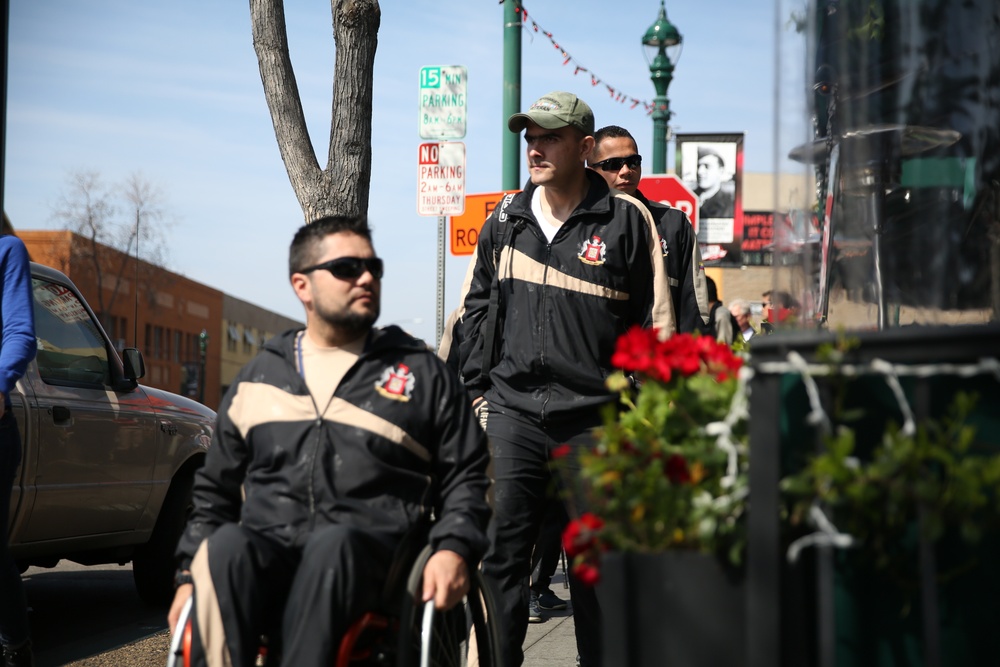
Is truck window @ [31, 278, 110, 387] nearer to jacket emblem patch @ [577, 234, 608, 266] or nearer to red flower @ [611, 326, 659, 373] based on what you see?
jacket emblem patch @ [577, 234, 608, 266]

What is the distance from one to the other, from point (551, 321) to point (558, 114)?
0.76 metres

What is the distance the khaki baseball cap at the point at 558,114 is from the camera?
14.8 feet

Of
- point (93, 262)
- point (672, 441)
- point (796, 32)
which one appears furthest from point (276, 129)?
point (93, 262)

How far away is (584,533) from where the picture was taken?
7.54 feet

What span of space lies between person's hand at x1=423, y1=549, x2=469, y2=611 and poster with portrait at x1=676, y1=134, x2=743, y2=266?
11.3 m

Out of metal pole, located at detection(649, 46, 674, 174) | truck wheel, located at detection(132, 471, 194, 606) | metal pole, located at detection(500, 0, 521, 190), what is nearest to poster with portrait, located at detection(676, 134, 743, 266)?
metal pole, located at detection(649, 46, 674, 174)

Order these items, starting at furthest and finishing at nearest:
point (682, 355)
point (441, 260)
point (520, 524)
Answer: point (441, 260) < point (520, 524) < point (682, 355)

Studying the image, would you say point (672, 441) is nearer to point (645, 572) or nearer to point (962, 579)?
point (645, 572)

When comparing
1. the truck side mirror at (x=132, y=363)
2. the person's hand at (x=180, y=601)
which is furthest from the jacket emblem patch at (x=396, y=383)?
the truck side mirror at (x=132, y=363)

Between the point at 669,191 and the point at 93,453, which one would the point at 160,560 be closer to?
the point at 93,453

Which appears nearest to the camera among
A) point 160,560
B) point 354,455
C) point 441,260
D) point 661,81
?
point 354,455

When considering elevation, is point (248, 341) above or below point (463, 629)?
below

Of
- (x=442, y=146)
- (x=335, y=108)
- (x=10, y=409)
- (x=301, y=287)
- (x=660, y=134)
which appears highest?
(x=660, y=134)

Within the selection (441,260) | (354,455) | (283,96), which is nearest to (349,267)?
(354,455)
